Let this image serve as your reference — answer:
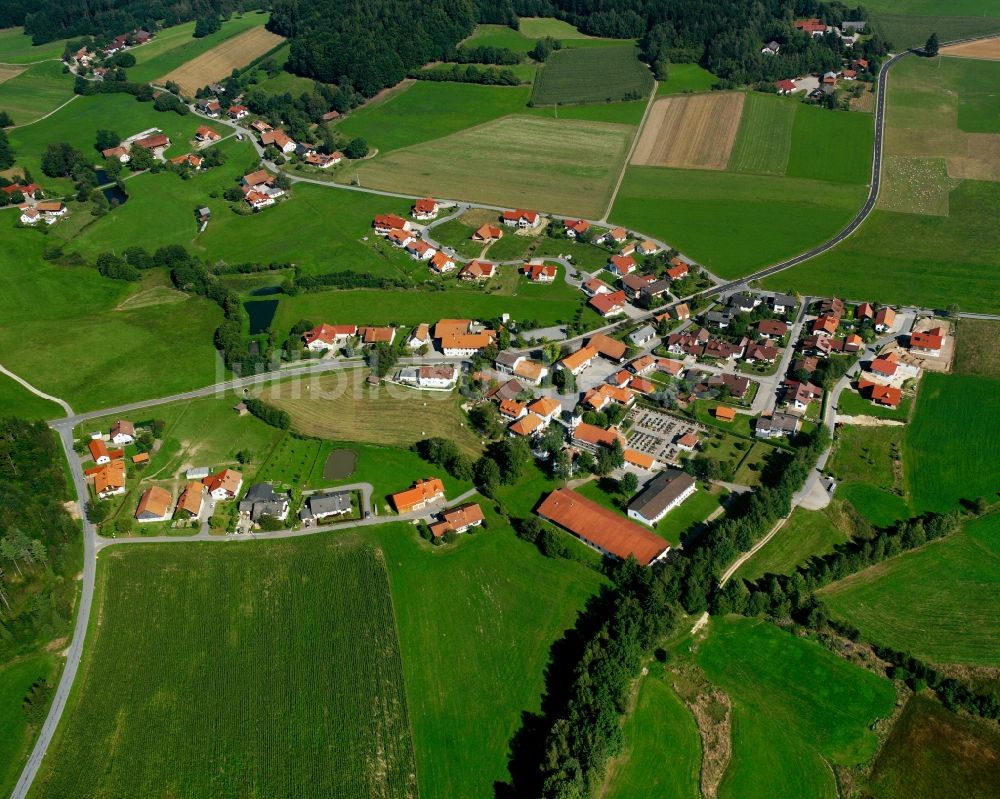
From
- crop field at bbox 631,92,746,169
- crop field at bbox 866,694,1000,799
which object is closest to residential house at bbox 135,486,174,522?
crop field at bbox 866,694,1000,799

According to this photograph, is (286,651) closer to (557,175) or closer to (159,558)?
(159,558)

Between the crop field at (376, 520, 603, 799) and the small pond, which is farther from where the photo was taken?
the small pond

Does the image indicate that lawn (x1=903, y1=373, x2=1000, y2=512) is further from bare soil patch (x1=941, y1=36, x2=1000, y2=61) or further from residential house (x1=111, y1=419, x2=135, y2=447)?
bare soil patch (x1=941, y1=36, x2=1000, y2=61)

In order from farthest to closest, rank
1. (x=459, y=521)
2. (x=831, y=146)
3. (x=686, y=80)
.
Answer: (x=686, y=80)
(x=831, y=146)
(x=459, y=521)

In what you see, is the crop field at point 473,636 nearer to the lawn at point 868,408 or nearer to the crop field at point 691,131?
the lawn at point 868,408

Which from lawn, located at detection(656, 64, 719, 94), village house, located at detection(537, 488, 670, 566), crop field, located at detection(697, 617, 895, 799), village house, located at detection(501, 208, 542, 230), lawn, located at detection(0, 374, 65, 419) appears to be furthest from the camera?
lawn, located at detection(656, 64, 719, 94)

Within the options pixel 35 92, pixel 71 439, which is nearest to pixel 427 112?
pixel 35 92

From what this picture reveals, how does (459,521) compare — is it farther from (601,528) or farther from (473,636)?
(601,528)
